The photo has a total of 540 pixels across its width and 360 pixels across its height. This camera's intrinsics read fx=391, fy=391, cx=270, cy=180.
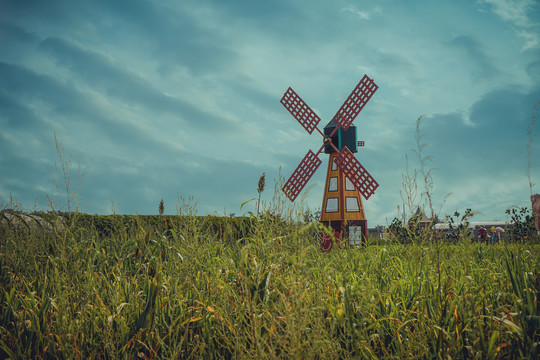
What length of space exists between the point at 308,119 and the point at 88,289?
16963 millimetres

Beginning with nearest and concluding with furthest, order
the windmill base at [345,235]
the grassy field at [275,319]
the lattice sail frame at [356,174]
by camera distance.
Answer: the grassy field at [275,319], the windmill base at [345,235], the lattice sail frame at [356,174]

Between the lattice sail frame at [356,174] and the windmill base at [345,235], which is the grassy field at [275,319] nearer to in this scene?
the windmill base at [345,235]

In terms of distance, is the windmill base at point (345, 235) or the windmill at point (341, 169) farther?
the windmill at point (341, 169)

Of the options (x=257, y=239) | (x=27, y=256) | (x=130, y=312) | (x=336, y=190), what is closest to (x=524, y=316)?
(x=257, y=239)

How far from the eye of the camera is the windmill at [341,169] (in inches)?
708

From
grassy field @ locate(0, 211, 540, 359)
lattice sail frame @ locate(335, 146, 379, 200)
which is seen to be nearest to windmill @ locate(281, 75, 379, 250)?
lattice sail frame @ locate(335, 146, 379, 200)

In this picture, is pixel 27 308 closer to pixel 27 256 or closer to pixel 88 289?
pixel 88 289

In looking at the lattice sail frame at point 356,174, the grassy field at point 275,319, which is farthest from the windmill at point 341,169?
the grassy field at point 275,319

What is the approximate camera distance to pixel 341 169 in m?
18.2

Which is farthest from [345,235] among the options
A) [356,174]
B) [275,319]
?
[356,174]

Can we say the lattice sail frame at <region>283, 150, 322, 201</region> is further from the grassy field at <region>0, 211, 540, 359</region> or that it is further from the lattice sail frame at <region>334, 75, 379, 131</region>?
the grassy field at <region>0, 211, 540, 359</region>

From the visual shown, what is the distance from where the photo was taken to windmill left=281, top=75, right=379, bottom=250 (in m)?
18.0

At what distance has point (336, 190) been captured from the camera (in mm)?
18297

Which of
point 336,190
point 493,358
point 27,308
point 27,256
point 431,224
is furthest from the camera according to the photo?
point 336,190
